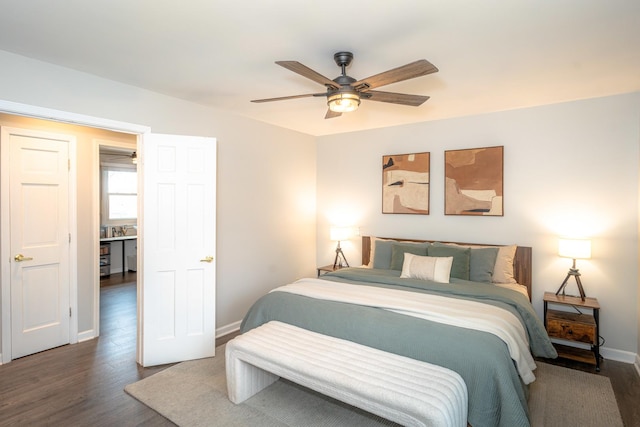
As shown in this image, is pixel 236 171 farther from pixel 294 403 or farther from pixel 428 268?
pixel 294 403

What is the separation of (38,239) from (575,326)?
5400 mm

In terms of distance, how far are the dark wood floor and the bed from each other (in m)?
0.84

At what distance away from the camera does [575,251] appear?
319 centimetres

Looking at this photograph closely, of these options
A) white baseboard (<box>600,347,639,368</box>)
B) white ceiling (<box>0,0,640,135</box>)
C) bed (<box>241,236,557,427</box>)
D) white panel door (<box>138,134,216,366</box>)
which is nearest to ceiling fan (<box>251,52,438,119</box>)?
white ceiling (<box>0,0,640,135</box>)

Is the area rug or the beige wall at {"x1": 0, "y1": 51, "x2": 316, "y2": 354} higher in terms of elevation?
the beige wall at {"x1": 0, "y1": 51, "x2": 316, "y2": 354}

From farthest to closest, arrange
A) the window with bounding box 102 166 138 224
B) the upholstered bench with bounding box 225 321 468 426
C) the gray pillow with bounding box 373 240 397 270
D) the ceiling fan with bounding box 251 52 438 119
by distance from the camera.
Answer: the window with bounding box 102 166 138 224, the gray pillow with bounding box 373 240 397 270, the ceiling fan with bounding box 251 52 438 119, the upholstered bench with bounding box 225 321 468 426

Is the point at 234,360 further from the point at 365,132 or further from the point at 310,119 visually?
the point at 365,132

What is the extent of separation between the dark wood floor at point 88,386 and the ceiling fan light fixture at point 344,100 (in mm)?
2522

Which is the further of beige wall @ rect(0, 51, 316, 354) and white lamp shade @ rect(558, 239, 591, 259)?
white lamp shade @ rect(558, 239, 591, 259)

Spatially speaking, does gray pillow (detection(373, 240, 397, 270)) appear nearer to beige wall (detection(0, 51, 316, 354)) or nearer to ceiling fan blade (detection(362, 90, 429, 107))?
beige wall (detection(0, 51, 316, 354))

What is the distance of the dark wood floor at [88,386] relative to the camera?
2.35 meters

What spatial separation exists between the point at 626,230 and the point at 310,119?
11.7 ft

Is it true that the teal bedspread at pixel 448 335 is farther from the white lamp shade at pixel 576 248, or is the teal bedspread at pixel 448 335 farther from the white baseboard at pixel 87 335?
the white baseboard at pixel 87 335

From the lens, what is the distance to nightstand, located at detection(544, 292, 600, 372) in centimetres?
306
